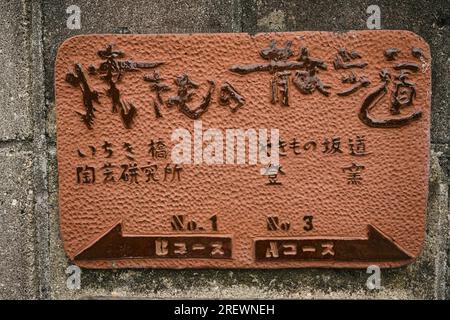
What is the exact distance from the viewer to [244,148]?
1.27 metres

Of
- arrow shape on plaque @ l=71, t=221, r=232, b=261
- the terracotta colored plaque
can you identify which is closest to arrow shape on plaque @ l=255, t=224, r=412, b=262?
the terracotta colored plaque

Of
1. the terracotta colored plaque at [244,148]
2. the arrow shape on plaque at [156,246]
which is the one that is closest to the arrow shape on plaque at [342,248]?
the terracotta colored plaque at [244,148]

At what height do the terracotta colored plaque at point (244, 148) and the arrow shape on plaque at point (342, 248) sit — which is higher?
the terracotta colored plaque at point (244, 148)

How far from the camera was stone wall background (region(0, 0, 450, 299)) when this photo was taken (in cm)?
127

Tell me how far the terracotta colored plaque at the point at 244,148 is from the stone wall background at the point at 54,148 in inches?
2.2

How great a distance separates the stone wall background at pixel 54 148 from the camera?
4.18 ft

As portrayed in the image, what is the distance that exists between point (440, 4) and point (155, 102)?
83 cm

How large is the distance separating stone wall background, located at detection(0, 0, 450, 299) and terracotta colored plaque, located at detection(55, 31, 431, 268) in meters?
0.06

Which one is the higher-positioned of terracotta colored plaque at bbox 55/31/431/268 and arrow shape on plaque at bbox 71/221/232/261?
terracotta colored plaque at bbox 55/31/431/268

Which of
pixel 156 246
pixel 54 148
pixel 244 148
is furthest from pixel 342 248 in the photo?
pixel 54 148

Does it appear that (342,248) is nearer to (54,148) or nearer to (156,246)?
(156,246)

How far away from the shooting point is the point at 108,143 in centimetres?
128

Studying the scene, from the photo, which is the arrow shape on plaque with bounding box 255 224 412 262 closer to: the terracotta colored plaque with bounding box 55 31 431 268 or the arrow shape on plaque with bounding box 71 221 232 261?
the terracotta colored plaque with bounding box 55 31 431 268

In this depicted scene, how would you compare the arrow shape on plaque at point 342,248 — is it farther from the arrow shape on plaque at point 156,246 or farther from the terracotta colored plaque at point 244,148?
the arrow shape on plaque at point 156,246
